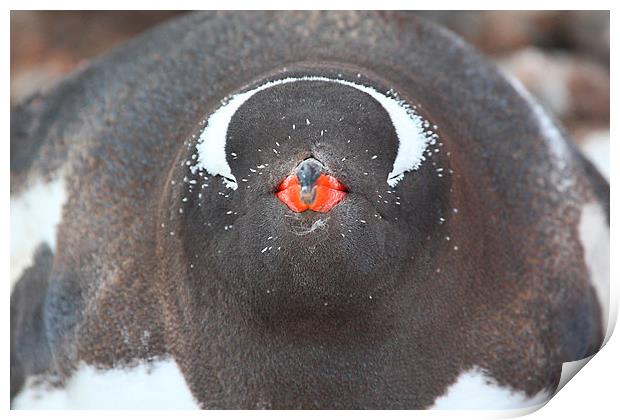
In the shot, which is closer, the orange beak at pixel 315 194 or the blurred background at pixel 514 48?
the orange beak at pixel 315 194

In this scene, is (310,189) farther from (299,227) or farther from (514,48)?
(514,48)

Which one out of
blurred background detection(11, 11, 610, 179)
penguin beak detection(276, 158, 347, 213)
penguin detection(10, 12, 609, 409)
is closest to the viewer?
penguin beak detection(276, 158, 347, 213)

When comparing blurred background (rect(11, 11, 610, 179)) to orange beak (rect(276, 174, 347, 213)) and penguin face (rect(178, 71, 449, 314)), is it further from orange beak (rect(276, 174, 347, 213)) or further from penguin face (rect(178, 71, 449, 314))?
orange beak (rect(276, 174, 347, 213))

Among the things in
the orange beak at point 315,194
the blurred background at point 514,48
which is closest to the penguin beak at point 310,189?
the orange beak at point 315,194

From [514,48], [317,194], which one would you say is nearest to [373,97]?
[317,194]

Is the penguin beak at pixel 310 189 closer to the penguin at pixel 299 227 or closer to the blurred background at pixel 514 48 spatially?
the penguin at pixel 299 227

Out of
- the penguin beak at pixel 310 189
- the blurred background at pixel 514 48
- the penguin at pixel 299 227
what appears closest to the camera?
the penguin beak at pixel 310 189

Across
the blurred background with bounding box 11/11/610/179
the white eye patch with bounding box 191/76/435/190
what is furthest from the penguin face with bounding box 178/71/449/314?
the blurred background with bounding box 11/11/610/179
